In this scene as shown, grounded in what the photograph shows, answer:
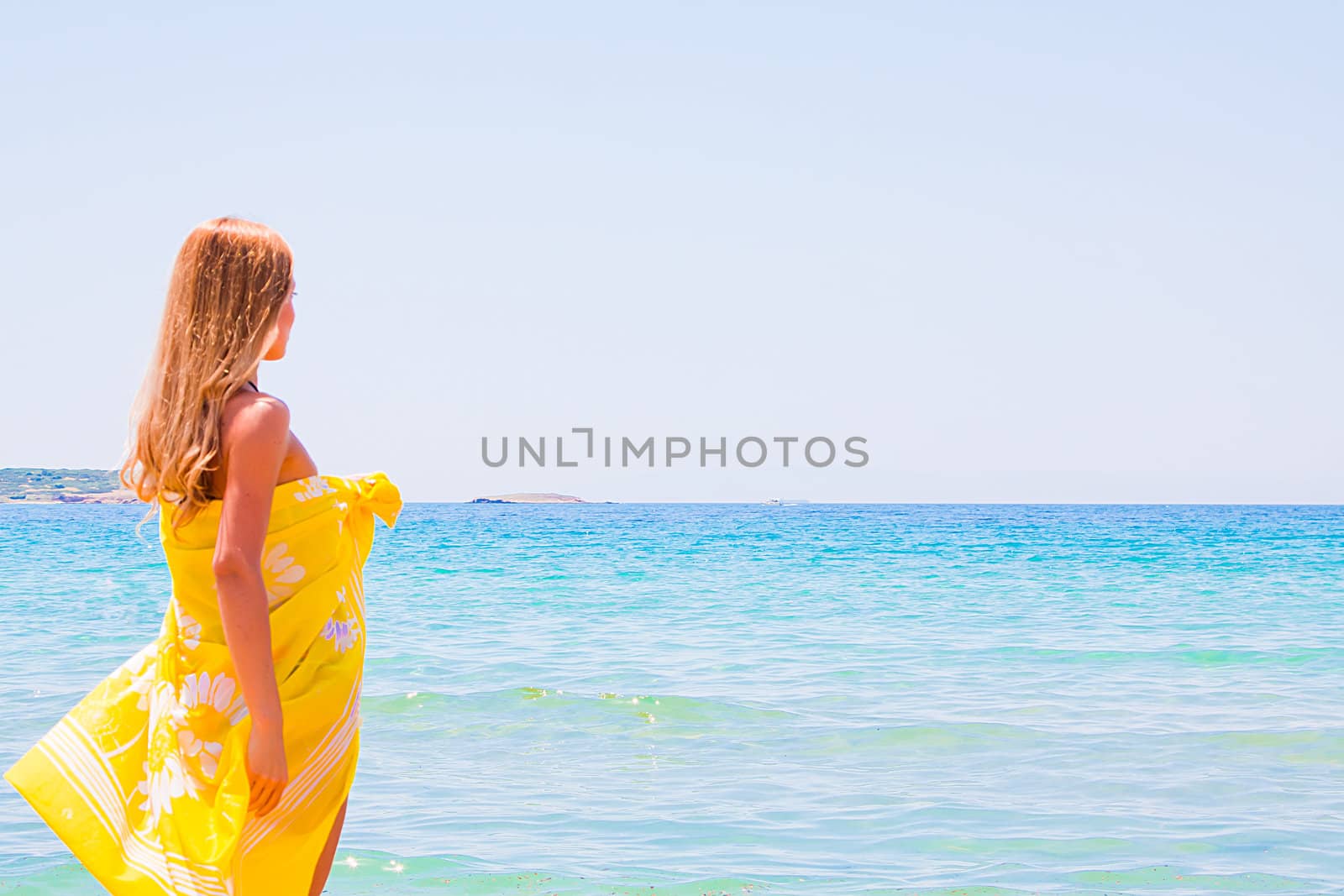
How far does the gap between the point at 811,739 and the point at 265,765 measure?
199 inches

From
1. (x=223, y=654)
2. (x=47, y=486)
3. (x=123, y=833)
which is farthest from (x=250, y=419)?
(x=47, y=486)

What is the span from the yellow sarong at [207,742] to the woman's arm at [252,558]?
9 cm

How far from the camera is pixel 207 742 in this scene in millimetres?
2410

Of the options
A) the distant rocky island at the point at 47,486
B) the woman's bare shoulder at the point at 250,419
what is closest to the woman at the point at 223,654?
the woman's bare shoulder at the point at 250,419

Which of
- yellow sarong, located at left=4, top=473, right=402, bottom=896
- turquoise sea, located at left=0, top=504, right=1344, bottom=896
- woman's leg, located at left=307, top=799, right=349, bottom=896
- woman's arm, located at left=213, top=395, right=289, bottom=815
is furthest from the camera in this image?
turquoise sea, located at left=0, top=504, right=1344, bottom=896

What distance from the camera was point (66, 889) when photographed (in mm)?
4539

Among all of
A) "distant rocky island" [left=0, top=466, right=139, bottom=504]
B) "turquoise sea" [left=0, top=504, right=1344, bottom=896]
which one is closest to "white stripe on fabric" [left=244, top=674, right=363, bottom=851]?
"turquoise sea" [left=0, top=504, right=1344, bottom=896]

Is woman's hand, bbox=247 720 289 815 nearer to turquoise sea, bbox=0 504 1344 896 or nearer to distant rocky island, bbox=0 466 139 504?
turquoise sea, bbox=0 504 1344 896

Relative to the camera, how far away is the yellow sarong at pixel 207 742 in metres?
2.38

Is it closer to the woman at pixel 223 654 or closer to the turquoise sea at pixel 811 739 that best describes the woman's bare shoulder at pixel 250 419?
the woman at pixel 223 654

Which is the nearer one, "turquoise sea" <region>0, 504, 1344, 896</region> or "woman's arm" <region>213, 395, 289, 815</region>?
"woman's arm" <region>213, 395, 289, 815</region>

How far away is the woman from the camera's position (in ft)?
7.58

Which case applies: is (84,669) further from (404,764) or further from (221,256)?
(221,256)

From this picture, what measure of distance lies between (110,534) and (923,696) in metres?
36.0
